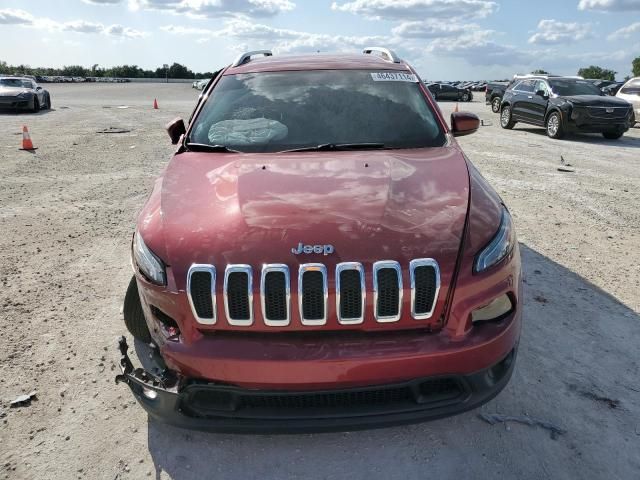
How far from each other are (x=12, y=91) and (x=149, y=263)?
20.1 m

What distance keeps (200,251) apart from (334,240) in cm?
58

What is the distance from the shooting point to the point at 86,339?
11.5ft

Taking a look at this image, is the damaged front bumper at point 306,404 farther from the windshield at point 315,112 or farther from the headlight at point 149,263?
the windshield at point 315,112

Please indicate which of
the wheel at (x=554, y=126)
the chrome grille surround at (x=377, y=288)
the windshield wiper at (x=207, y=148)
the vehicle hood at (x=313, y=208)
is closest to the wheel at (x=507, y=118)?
the wheel at (x=554, y=126)

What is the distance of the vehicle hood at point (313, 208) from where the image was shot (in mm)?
2258

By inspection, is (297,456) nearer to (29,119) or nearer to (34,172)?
(34,172)

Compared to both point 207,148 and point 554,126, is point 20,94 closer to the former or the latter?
point 554,126

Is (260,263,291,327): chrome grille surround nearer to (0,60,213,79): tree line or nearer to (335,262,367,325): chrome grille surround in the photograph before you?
(335,262,367,325): chrome grille surround

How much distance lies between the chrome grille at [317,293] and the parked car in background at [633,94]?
642 inches

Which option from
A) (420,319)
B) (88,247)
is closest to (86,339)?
(88,247)

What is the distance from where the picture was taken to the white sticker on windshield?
3922mm

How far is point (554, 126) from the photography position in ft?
44.7

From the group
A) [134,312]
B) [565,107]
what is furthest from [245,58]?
[565,107]

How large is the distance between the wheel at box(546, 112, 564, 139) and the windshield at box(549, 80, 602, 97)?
0.69m
